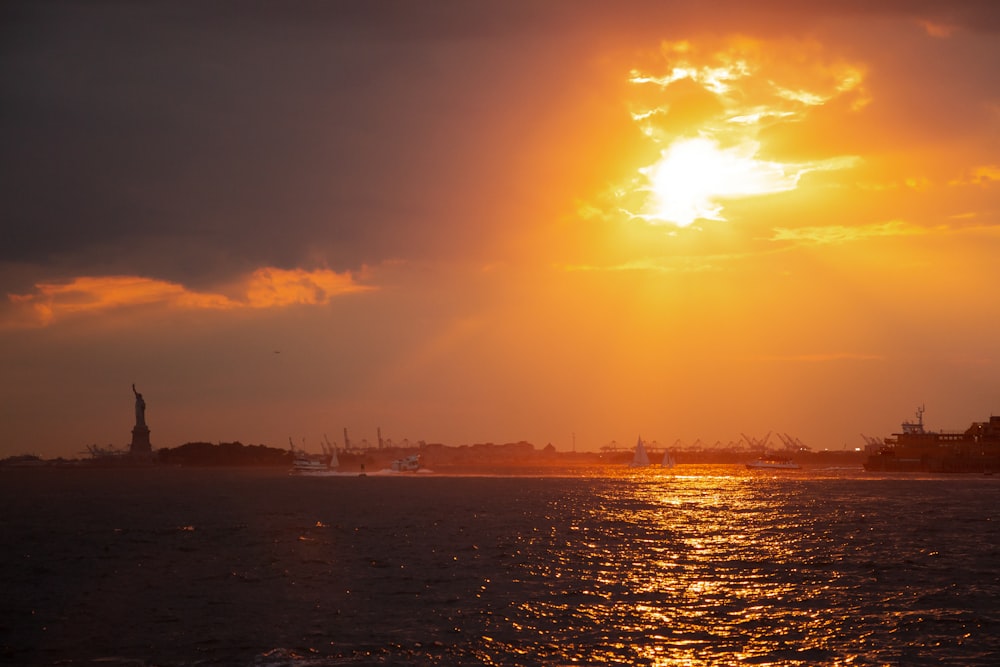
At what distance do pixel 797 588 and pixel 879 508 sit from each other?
68.7 meters

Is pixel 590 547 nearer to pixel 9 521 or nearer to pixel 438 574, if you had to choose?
pixel 438 574

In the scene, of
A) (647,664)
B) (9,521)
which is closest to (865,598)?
(647,664)

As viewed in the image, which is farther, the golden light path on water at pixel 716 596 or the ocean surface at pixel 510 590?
the ocean surface at pixel 510 590

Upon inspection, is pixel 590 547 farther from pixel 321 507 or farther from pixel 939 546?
pixel 321 507

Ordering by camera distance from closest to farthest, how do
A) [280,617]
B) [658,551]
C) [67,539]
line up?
[280,617] < [658,551] < [67,539]

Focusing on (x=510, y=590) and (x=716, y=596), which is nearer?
(x=716, y=596)

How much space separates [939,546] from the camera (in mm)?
76562

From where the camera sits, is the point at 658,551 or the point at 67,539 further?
the point at 67,539

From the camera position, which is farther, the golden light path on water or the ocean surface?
the ocean surface

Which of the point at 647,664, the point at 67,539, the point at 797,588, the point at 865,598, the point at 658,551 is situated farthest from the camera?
the point at 67,539

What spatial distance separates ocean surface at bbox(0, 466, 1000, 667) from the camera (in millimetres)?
41281

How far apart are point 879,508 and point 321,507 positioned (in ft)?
243

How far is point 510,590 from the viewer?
188ft

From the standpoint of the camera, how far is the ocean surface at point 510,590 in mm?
41281
